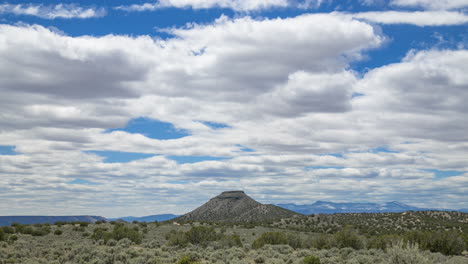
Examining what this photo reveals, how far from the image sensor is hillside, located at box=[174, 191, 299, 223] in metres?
136

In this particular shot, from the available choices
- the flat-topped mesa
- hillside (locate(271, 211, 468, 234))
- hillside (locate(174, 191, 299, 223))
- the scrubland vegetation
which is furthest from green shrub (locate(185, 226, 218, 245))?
the flat-topped mesa

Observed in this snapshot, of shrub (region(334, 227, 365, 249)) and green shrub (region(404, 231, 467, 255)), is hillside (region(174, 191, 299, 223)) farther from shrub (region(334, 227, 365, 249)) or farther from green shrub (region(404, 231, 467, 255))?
green shrub (region(404, 231, 467, 255))

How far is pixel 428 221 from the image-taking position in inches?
3204

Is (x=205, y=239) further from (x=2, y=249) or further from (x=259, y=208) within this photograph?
(x=259, y=208)

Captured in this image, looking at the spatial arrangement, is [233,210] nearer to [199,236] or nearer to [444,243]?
[199,236]

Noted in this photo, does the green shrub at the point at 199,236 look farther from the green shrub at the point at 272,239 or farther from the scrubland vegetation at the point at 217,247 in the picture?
the green shrub at the point at 272,239

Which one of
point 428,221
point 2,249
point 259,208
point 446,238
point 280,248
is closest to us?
point 2,249

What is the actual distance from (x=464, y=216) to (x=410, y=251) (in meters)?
82.0

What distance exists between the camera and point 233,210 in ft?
501

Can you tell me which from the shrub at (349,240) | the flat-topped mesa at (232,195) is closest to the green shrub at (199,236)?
the shrub at (349,240)

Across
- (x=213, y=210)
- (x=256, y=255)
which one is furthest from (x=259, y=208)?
(x=256, y=255)

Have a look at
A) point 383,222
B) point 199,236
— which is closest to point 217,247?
point 199,236

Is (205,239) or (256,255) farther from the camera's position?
(205,239)

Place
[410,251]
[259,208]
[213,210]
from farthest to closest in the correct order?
[213,210], [259,208], [410,251]
